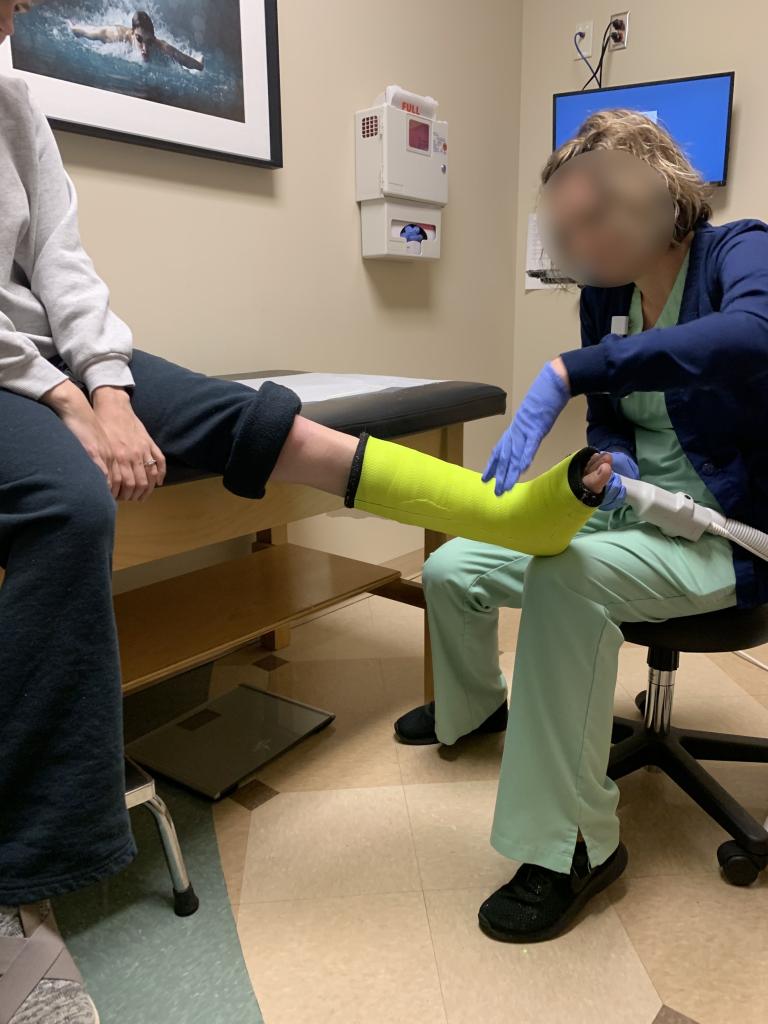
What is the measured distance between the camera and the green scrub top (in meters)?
1.04

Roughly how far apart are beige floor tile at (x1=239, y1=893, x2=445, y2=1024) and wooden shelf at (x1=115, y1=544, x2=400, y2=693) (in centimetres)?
39

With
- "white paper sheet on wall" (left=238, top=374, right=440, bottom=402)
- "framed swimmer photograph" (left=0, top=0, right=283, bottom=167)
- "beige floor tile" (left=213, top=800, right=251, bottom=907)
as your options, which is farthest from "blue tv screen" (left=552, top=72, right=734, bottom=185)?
"beige floor tile" (left=213, top=800, right=251, bottom=907)

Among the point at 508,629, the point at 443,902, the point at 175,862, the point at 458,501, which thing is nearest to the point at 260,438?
the point at 458,501

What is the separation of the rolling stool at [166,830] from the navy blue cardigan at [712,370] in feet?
2.39

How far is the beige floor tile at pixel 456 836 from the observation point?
42.4 inches

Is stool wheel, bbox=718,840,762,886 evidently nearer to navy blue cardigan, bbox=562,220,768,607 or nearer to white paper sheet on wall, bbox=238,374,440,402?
navy blue cardigan, bbox=562,220,768,607

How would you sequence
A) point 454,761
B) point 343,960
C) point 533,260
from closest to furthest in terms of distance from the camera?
point 343,960
point 454,761
point 533,260

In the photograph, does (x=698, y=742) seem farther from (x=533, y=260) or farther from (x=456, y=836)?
(x=533, y=260)

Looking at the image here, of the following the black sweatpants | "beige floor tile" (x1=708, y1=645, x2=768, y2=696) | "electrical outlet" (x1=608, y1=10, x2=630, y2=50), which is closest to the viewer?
the black sweatpants

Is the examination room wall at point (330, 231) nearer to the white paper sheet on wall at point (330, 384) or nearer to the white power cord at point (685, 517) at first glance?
the white paper sheet on wall at point (330, 384)

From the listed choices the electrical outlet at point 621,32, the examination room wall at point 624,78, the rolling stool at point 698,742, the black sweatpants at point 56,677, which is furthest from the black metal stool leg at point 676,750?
the electrical outlet at point 621,32

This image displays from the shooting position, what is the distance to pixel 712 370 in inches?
32.6

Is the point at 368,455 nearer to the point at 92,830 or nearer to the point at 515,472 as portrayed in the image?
the point at 515,472

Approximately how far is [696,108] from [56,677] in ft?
7.19
